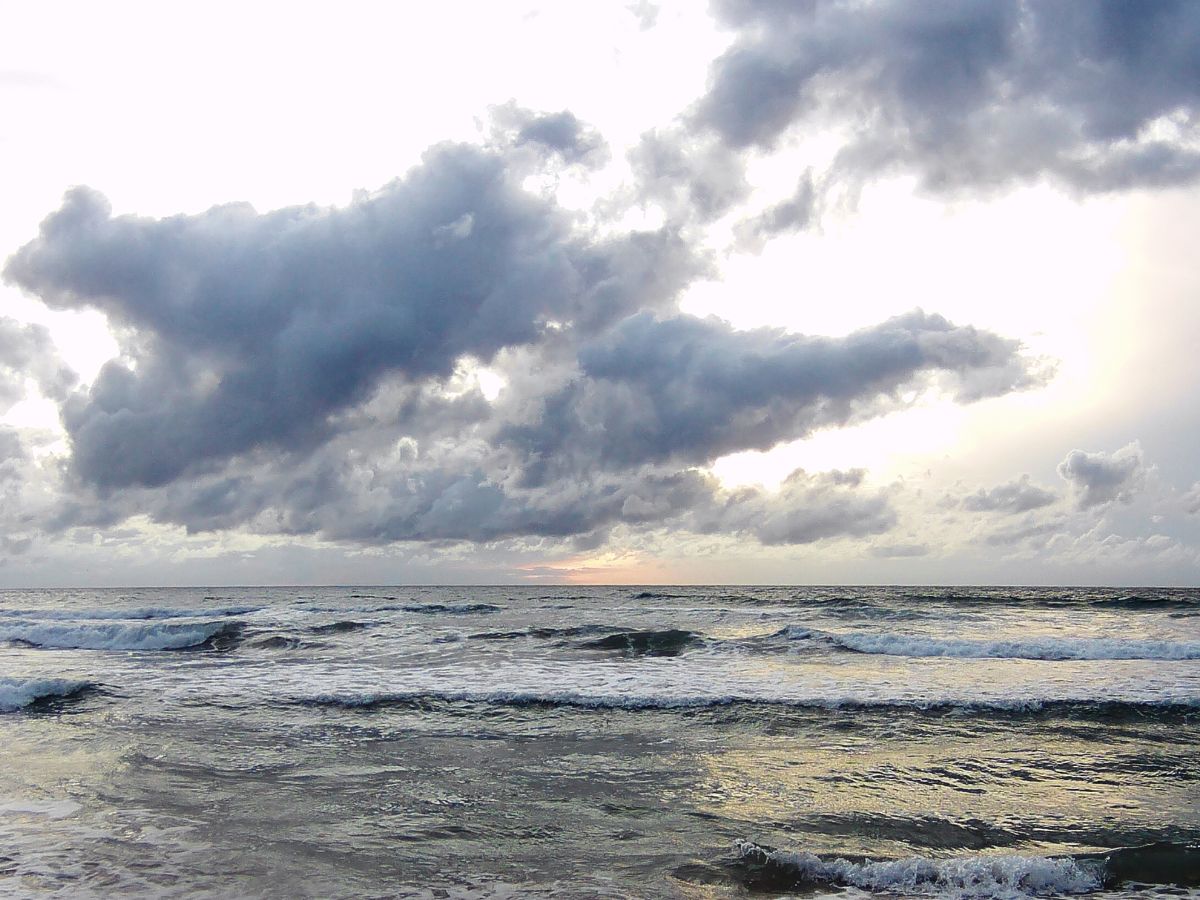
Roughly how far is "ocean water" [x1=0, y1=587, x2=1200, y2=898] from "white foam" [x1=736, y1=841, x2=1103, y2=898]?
0.09 feet

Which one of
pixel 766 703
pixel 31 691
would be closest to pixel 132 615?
pixel 31 691

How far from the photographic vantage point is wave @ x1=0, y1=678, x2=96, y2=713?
54.0 ft

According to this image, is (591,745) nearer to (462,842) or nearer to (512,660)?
(462,842)

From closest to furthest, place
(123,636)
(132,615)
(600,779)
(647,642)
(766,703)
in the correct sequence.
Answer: (600,779), (766,703), (647,642), (123,636), (132,615)

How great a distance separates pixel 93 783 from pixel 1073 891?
11.7 m

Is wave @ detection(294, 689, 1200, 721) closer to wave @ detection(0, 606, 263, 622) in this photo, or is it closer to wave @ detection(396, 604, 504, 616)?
wave @ detection(396, 604, 504, 616)

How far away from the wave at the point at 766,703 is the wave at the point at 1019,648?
9588mm

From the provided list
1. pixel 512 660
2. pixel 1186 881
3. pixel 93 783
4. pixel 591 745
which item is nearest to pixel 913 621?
pixel 512 660

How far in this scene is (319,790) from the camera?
400 inches

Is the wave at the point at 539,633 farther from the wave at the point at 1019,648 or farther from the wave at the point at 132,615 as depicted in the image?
the wave at the point at 132,615

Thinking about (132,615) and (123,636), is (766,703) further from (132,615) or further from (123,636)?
(132,615)

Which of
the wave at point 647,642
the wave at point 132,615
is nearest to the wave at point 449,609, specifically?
the wave at point 132,615

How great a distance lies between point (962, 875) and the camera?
7219 millimetres

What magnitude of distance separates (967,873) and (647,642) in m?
21.5
